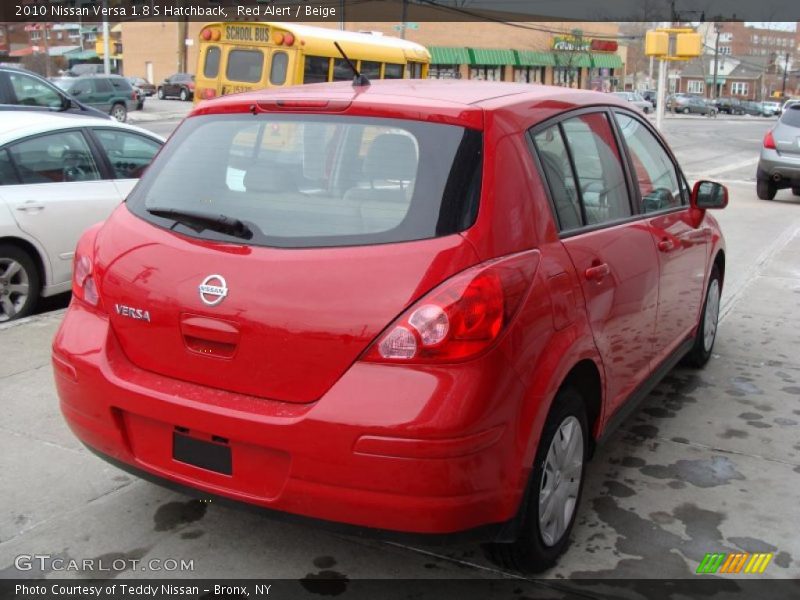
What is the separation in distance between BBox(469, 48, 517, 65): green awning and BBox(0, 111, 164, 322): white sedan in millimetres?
56655

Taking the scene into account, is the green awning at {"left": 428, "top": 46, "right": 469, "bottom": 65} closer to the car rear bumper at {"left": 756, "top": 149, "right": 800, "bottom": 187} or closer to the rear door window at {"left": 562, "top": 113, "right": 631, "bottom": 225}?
the car rear bumper at {"left": 756, "top": 149, "right": 800, "bottom": 187}

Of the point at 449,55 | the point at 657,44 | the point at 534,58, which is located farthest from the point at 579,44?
the point at 657,44

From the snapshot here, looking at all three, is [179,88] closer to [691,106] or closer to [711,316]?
[691,106]

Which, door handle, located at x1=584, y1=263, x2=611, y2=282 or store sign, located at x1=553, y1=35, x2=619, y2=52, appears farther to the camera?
store sign, located at x1=553, y1=35, x2=619, y2=52

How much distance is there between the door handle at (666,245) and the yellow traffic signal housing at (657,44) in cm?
1624

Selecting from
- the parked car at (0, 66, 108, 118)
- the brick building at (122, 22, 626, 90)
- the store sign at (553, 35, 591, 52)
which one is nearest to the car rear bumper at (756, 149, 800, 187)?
the parked car at (0, 66, 108, 118)

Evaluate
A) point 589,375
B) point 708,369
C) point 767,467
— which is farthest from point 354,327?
point 708,369

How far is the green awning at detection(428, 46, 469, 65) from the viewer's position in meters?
59.3

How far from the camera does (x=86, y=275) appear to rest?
313 centimetres

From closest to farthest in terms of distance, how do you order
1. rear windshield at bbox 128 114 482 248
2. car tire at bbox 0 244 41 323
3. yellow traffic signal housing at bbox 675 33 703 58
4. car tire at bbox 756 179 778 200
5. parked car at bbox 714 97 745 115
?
rear windshield at bbox 128 114 482 248, car tire at bbox 0 244 41 323, car tire at bbox 756 179 778 200, yellow traffic signal housing at bbox 675 33 703 58, parked car at bbox 714 97 745 115

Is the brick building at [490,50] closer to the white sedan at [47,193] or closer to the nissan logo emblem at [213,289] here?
the white sedan at [47,193]

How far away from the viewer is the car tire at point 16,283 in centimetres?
614

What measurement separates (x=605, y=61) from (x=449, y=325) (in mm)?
74792

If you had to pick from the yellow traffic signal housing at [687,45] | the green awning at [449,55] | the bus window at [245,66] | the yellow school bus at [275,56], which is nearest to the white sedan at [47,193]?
the yellow school bus at [275,56]
